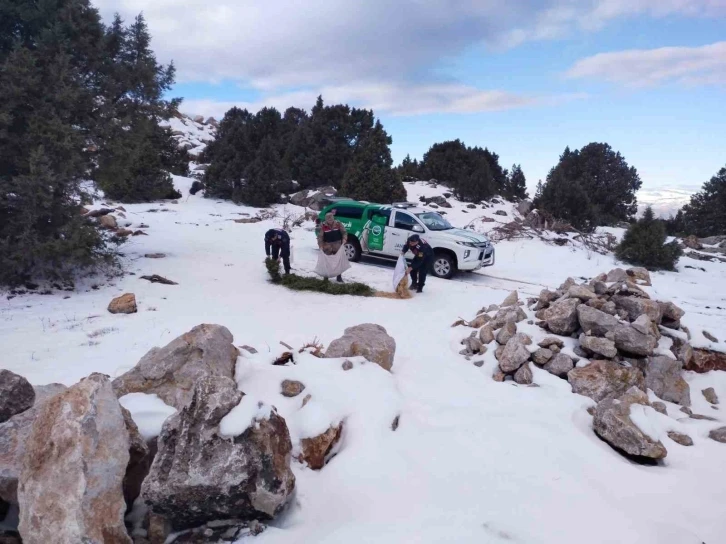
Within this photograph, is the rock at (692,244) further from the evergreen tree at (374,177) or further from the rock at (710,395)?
the rock at (710,395)

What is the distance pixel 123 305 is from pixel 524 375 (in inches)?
280

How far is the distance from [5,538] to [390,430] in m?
2.90

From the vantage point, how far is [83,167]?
10.0 metres

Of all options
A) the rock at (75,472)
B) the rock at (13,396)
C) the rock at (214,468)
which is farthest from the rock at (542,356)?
the rock at (13,396)

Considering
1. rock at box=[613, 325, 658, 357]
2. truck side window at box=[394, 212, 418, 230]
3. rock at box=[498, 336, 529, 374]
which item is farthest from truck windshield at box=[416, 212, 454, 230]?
rock at box=[613, 325, 658, 357]

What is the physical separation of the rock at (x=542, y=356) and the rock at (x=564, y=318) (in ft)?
2.07

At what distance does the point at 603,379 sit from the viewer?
5637 mm

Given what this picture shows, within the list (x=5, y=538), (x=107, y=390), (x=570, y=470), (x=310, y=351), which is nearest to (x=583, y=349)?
(x=570, y=470)

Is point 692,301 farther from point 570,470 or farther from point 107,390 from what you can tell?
point 107,390

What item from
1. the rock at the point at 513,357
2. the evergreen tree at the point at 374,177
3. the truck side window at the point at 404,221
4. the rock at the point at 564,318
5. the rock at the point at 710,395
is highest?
the evergreen tree at the point at 374,177

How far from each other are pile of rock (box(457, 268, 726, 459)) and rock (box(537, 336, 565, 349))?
13 millimetres

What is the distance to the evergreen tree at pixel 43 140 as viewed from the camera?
922 centimetres

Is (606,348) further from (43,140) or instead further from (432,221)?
(43,140)

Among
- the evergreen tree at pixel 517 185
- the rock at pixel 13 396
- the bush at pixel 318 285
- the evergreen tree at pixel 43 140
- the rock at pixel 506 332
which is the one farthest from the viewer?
the evergreen tree at pixel 517 185
